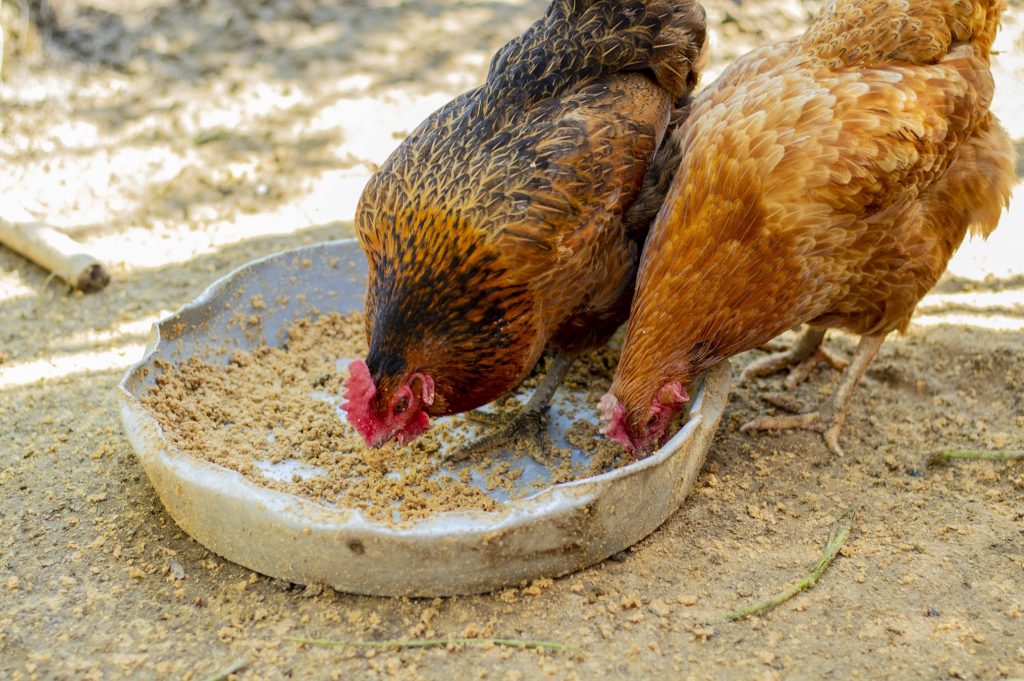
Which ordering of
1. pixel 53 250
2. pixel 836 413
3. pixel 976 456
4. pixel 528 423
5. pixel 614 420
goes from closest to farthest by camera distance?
1. pixel 614 420
2. pixel 976 456
3. pixel 528 423
4. pixel 836 413
5. pixel 53 250

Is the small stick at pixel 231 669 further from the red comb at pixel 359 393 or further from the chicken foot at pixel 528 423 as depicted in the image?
the chicken foot at pixel 528 423

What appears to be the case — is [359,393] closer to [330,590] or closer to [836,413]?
[330,590]

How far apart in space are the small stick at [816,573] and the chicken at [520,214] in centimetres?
103

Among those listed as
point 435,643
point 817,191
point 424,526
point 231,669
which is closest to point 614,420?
point 424,526

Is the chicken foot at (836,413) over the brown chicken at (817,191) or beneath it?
beneath

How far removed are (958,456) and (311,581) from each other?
2.29 meters

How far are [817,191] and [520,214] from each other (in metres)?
0.93

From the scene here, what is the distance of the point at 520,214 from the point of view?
9.53 feet

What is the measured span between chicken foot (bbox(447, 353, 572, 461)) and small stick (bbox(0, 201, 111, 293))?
2.20 metres

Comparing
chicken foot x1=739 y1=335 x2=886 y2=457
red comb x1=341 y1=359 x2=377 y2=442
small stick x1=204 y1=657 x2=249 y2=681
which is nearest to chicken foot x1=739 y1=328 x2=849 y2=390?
chicken foot x1=739 y1=335 x2=886 y2=457

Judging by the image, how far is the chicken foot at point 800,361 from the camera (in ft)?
12.9

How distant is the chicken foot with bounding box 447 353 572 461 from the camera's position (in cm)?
329

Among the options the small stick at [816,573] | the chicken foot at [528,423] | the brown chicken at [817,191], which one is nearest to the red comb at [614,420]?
the brown chicken at [817,191]

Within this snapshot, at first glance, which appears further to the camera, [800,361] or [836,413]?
[800,361]
